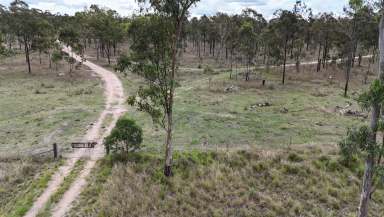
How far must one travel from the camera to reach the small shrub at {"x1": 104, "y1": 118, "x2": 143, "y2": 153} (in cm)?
1667

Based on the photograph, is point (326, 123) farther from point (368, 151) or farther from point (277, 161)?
point (368, 151)

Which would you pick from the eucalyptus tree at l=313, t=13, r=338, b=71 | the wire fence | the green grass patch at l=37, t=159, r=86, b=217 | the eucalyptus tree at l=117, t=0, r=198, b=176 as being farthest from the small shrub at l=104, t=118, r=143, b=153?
the eucalyptus tree at l=313, t=13, r=338, b=71

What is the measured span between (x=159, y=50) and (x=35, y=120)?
→ 17866mm

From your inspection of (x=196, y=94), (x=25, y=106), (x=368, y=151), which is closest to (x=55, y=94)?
(x=25, y=106)

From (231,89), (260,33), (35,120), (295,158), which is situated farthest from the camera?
(260,33)

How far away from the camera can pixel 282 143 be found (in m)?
20.7

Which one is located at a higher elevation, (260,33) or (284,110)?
(260,33)

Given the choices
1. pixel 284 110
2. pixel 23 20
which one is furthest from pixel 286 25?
pixel 23 20

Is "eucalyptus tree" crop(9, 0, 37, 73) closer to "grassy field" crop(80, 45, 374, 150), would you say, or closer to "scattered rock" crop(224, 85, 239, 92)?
"grassy field" crop(80, 45, 374, 150)

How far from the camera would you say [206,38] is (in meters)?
90.6

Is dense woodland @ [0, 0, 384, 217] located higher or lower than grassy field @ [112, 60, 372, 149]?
higher

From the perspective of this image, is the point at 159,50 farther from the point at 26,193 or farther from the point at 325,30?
the point at 325,30

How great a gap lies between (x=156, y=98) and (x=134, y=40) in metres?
2.93

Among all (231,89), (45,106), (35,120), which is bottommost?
(35,120)
